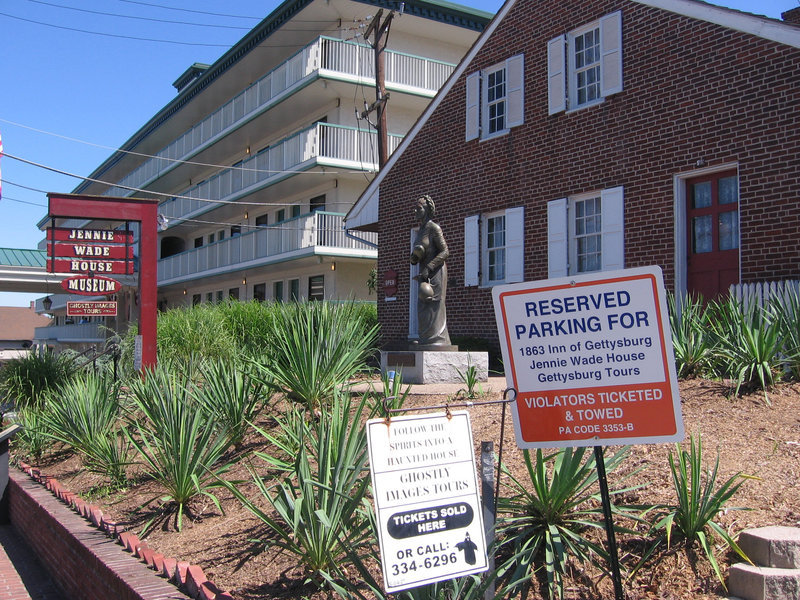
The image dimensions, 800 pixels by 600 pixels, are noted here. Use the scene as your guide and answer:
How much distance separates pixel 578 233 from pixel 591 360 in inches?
414

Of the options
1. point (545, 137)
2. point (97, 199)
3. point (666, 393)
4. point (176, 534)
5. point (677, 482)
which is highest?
point (545, 137)

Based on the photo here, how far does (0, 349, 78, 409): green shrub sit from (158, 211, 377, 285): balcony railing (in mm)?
10398

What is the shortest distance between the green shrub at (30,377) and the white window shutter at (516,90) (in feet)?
29.9

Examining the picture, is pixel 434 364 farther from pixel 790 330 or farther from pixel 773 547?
pixel 773 547

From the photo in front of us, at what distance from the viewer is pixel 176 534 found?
19.6 ft

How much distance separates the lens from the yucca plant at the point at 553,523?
12.8ft

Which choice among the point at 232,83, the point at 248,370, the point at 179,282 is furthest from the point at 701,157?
the point at 179,282

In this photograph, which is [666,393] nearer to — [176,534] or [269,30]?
[176,534]

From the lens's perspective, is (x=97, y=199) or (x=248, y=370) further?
(x=97, y=199)

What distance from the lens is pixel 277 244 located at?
2539 cm

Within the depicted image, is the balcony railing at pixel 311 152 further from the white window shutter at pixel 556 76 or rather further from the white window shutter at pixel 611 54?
the white window shutter at pixel 611 54

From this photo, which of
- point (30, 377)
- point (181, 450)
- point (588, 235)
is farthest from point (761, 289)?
point (30, 377)

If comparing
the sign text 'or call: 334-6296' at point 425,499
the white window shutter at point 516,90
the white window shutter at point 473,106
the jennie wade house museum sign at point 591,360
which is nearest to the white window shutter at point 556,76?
the white window shutter at point 516,90

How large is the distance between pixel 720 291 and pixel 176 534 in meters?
8.33
